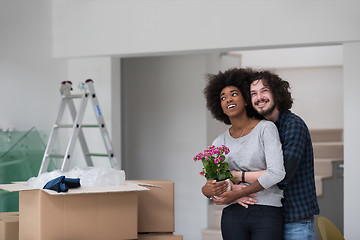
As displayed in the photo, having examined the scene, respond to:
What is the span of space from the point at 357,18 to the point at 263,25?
0.68 m

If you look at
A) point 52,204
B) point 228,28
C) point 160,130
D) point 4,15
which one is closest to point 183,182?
point 160,130

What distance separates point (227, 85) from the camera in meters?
2.22

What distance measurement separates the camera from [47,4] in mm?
4316

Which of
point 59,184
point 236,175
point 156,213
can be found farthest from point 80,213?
point 236,175

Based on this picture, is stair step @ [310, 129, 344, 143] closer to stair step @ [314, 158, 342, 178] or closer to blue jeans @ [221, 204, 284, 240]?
stair step @ [314, 158, 342, 178]

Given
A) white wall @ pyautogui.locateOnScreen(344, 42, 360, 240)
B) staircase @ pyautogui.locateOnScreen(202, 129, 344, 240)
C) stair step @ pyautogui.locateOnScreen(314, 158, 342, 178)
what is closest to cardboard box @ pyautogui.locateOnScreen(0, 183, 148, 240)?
white wall @ pyautogui.locateOnScreen(344, 42, 360, 240)

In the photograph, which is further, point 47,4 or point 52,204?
point 47,4

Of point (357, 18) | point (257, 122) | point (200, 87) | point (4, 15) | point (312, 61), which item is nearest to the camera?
point (257, 122)

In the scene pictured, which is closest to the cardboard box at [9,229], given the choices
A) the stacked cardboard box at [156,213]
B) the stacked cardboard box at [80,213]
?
the stacked cardboard box at [80,213]

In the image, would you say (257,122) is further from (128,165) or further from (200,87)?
(128,165)

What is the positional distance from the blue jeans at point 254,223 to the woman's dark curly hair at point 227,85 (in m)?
0.44

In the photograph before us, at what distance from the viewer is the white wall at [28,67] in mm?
3891

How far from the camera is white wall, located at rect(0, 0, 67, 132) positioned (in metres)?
3.89

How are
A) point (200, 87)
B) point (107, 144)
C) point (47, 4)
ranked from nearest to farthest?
point (107, 144)
point (47, 4)
point (200, 87)
